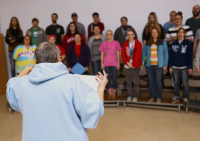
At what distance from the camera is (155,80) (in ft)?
14.1

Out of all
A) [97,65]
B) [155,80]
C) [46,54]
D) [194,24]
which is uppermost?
[194,24]

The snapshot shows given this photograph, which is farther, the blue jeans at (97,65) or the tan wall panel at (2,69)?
the tan wall panel at (2,69)

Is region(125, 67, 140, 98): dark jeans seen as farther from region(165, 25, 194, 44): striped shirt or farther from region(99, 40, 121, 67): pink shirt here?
region(165, 25, 194, 44): striped shirt

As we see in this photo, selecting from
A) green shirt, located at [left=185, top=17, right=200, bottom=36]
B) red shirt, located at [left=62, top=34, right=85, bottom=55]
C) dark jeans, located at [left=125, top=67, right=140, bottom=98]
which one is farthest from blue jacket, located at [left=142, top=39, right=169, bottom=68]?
red shirt, located at [left=62, top=34, right=85, bottom=55]

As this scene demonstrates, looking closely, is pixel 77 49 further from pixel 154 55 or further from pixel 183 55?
pixel 183 55

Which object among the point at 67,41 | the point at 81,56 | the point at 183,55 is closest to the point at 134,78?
the point at 183,55

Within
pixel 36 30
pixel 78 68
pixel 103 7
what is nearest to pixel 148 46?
pixel 78 68

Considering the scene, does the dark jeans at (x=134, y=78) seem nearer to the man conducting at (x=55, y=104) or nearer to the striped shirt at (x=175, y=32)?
the striped shirt at (x=175, y=32)

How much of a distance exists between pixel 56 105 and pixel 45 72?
19cm

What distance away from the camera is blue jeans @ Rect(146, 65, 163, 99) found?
418cm

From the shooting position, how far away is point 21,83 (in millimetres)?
1184

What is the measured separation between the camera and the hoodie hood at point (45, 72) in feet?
3.52

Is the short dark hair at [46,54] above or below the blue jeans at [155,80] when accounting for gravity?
above

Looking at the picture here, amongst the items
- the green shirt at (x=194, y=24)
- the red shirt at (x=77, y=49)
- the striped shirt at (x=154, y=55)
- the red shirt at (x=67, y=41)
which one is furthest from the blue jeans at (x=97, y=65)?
the green shirt at (x=194, y=24)
